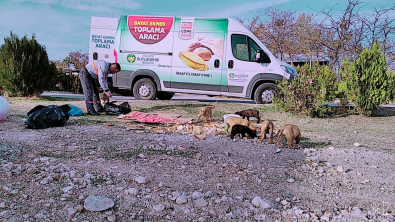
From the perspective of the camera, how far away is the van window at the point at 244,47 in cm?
1038

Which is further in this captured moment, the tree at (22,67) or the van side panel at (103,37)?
the tree at (22,67)

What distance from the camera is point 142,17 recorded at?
10.8 m

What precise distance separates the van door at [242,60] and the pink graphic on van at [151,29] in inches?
87.7

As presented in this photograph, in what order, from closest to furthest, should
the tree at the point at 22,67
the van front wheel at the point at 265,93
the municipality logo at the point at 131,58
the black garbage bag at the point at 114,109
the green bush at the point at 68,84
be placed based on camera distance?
the black garbage bag at the point at 114,109
the van front wheel at the point at 265,93
the municipality logo at the point at 131,58
the tree at the point at 22,67
the green bush at the point at 68,84

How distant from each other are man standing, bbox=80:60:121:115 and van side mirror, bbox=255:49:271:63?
15.0 feet

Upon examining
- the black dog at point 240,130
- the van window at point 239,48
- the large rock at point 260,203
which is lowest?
the large rock at point 260,203

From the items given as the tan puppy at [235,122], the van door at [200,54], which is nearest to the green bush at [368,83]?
the van door at [200,54]

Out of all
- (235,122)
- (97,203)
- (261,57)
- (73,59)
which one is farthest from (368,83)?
(73,59)

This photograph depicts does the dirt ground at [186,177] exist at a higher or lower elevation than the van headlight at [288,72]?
lower

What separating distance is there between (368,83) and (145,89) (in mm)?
7080

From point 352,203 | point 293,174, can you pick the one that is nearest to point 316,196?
point 352,203

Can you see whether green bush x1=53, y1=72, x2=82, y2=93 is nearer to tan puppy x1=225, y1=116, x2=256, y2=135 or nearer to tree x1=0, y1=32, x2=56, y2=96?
tree x1=0, y1=32, x2=56, y2=96

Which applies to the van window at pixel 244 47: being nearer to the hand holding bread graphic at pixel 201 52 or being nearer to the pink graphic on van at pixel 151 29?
the hand holding bread graphic at pixel 201 52

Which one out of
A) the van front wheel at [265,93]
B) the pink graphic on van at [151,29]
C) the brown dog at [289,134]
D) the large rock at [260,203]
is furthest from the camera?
the pink graphic on van at [151,29]
